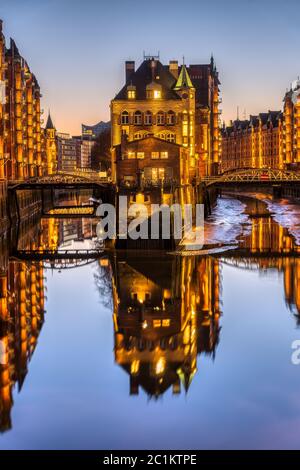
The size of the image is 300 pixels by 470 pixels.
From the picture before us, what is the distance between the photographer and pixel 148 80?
65.3 metres

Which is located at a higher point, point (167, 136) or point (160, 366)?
point (167, 136)

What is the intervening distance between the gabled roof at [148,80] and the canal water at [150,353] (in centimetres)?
3182

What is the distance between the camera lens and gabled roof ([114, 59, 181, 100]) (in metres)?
64.4

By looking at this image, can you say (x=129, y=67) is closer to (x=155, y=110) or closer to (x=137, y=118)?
(x=155, y=110)

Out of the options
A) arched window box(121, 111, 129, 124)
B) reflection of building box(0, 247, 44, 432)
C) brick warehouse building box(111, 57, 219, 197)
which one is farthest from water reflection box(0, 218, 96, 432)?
arched window box(121, 111, 129, 124)

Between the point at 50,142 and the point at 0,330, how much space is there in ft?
346

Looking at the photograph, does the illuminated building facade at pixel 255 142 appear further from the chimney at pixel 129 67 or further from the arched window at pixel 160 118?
the arched window at pixel 160 118

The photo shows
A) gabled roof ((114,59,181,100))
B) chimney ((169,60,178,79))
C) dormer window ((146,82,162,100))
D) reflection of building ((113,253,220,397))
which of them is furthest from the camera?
chimney ((169,60,178,79))

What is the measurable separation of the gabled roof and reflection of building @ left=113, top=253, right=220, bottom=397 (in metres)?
32.6

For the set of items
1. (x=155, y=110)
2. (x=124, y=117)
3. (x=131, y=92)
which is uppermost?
(x=131, y=92)

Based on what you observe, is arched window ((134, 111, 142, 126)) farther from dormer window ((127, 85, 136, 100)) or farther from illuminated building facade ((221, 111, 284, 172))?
illuminated building facade ((221, 111, 284, 172))

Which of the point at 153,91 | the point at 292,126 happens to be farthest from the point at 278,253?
the point at 292,126

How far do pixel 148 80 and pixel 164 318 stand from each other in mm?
45620

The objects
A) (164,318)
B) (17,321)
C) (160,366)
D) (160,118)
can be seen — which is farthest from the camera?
(160,118)
